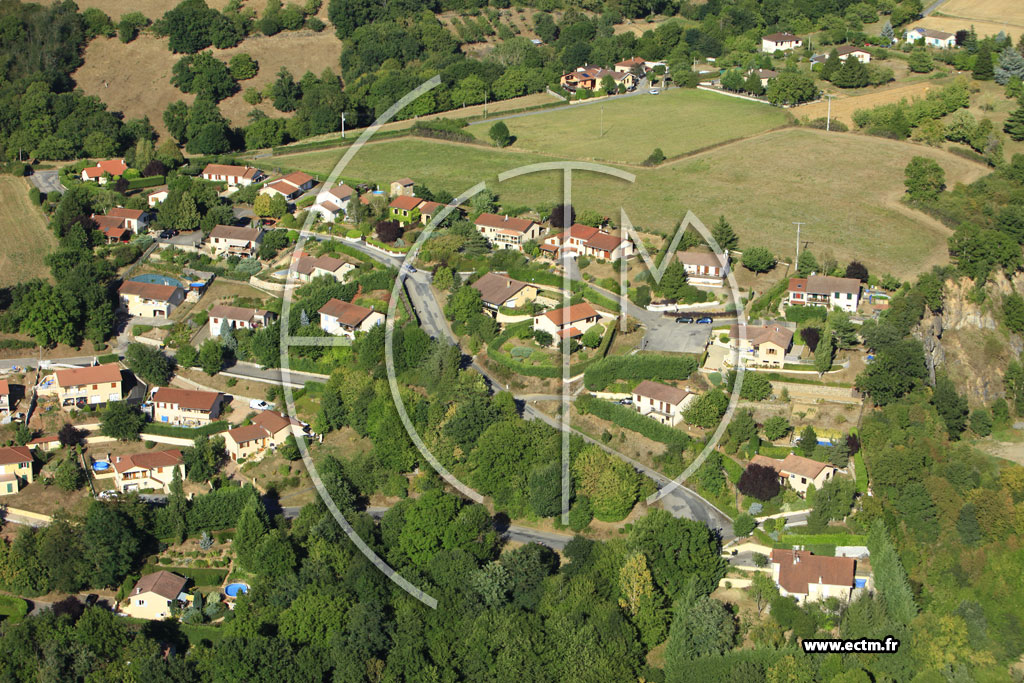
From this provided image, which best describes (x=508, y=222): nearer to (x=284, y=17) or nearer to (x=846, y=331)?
(x=846, y=331)

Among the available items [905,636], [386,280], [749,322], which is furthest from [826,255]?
[905,636]

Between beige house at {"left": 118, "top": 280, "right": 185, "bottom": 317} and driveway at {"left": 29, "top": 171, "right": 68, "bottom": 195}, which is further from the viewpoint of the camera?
driveway at {"left": 29, "top": 171, "right": 68, "bottom": 195}

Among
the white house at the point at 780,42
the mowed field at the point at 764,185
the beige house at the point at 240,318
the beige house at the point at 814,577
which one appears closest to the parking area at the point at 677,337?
the mowed field at the point at 764,185

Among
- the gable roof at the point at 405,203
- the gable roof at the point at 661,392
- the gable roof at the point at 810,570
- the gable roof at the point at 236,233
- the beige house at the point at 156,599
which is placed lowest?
the beige house at the point at 156,599

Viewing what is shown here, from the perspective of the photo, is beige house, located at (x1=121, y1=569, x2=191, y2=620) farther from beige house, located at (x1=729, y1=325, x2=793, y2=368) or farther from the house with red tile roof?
the house with red tile roof

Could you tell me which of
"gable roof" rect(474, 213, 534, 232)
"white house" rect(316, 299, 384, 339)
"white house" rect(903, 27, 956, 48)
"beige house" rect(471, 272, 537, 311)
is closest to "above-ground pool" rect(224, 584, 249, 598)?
"white house" rect(316, 299, 384, 339)

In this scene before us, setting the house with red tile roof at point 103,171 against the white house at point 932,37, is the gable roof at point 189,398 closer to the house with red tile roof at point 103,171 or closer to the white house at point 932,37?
the house with red tile roof at point 103,171

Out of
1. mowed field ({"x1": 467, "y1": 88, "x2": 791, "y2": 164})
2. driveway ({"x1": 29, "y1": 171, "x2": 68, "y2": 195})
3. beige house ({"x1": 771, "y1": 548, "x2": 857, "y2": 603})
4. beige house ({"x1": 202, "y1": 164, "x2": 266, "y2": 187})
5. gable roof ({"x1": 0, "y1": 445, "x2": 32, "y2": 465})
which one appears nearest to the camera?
beige house ({"x1": 771, "y1": 548, "x2": 857, "y2": 603})

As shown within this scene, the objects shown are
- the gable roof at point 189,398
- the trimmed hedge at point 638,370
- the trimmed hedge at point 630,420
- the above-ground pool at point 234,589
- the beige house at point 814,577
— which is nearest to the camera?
the beige house at point 814,577
